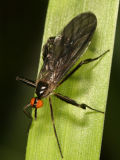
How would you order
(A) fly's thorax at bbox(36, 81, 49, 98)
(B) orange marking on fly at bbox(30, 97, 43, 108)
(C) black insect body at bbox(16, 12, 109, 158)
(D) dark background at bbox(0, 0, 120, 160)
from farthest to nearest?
(D) dark background at bbox(0, 0, 120, 160) → (A) fly's thorax at bbox(36, 81, 49, 98) → (B) orange marking on fly at bbox(30, 97, 43, 108) → (C) black insect body at bbox(16, 12, 109, 158)

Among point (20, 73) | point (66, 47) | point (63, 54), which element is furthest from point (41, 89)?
point (20, 73)

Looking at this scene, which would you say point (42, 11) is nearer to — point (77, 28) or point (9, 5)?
point (9, 5)

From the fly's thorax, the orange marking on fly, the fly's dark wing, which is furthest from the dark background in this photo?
the orange marking on fly

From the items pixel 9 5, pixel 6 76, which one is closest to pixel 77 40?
pixel 6 76

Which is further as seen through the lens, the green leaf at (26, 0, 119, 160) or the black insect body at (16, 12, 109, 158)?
the black insect body at (16, 12, 109, 158)

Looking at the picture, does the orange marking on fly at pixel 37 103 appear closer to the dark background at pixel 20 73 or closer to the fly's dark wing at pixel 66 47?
Result: the fly's dark wing at pixel 66 47

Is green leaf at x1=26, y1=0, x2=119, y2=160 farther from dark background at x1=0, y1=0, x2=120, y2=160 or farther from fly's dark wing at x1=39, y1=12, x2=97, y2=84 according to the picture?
dark background at x1=0, y1=0, x2=120, y2=160

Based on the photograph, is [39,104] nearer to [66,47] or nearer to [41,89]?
[41,89]
